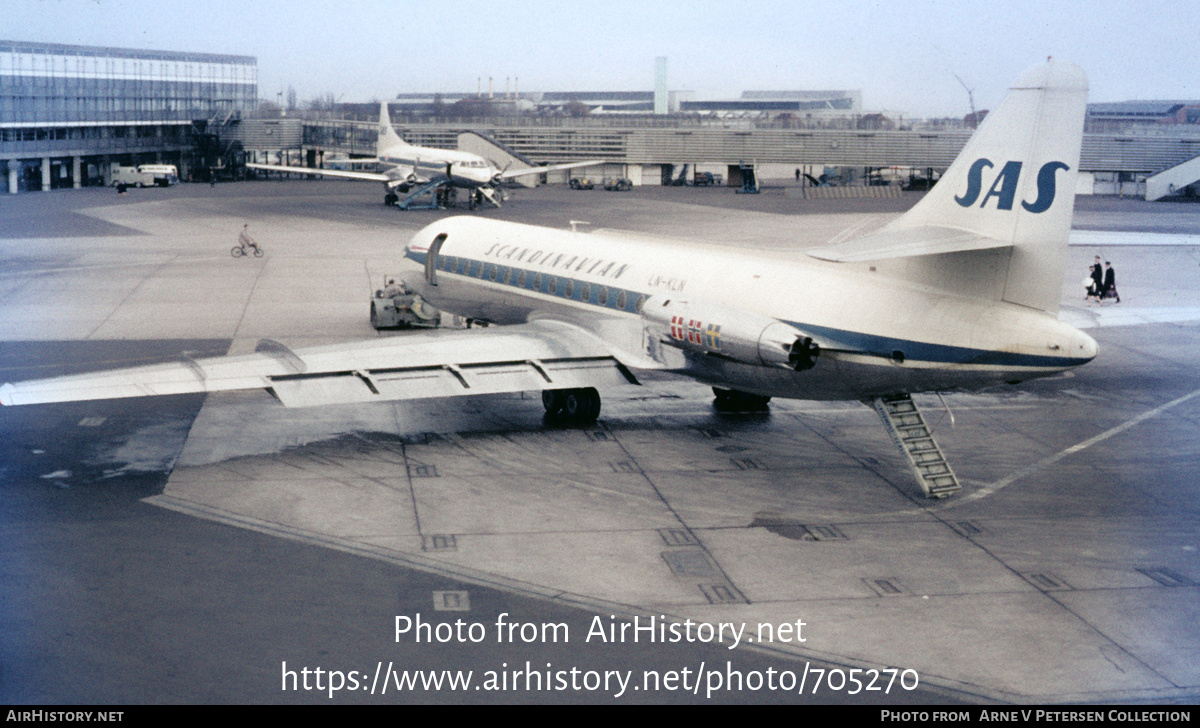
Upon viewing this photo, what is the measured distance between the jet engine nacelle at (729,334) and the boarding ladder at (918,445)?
5.30 ft

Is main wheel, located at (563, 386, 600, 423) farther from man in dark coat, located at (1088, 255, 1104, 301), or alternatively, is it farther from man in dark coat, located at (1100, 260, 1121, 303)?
man in dark coat, located at (1100, 260, 1121, 303)

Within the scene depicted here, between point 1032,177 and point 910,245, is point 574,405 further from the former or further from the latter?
point 1032,177

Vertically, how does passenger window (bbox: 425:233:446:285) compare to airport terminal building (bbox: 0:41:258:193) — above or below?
below

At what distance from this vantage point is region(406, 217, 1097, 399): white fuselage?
18.1 meters

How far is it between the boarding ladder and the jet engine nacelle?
1614 mm

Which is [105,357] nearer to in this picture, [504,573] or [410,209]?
[504,573]

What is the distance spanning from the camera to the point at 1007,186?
18047 mm

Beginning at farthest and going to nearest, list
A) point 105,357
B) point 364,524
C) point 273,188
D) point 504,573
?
point 273,188 < point 105,357 < point 364,524 < point 504,573

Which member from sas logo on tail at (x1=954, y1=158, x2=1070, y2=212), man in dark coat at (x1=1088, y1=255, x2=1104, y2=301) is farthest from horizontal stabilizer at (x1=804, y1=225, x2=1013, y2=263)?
man in dark coat at (x1=1088, y1=255, x2=1104, y2=301)

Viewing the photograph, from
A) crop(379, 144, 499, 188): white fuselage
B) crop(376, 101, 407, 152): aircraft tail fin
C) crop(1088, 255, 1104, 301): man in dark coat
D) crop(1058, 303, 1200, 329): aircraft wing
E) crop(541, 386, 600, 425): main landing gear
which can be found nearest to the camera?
crop(1058, 303, 1200, 329): aircraft wing

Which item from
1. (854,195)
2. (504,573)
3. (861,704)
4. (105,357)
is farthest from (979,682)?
(854,195)

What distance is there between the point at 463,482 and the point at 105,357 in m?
15.0

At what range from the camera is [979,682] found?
41.1ft

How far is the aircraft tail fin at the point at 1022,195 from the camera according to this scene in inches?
691
